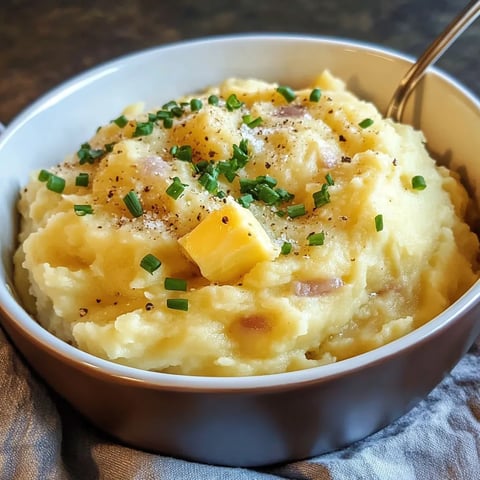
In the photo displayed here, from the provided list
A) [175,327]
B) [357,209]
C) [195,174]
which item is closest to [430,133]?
[357,209]

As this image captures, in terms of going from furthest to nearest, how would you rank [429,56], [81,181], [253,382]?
[429,56]
[81,181]
[253,382]

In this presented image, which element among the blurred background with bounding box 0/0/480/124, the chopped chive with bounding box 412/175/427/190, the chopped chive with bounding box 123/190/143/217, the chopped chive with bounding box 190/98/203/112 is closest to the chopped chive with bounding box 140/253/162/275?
the chopped chive with bounding box 123/190/143/217

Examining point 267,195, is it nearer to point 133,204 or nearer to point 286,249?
point 286,249

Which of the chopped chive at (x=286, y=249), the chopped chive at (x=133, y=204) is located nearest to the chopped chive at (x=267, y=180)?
the chopped chive at (x=286, y=249)

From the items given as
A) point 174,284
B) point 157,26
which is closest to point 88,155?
point 174,284

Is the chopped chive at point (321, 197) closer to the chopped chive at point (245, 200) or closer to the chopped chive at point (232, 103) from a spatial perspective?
the chopped chive at point (245, 200)

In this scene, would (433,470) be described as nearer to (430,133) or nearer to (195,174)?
(195,174)
